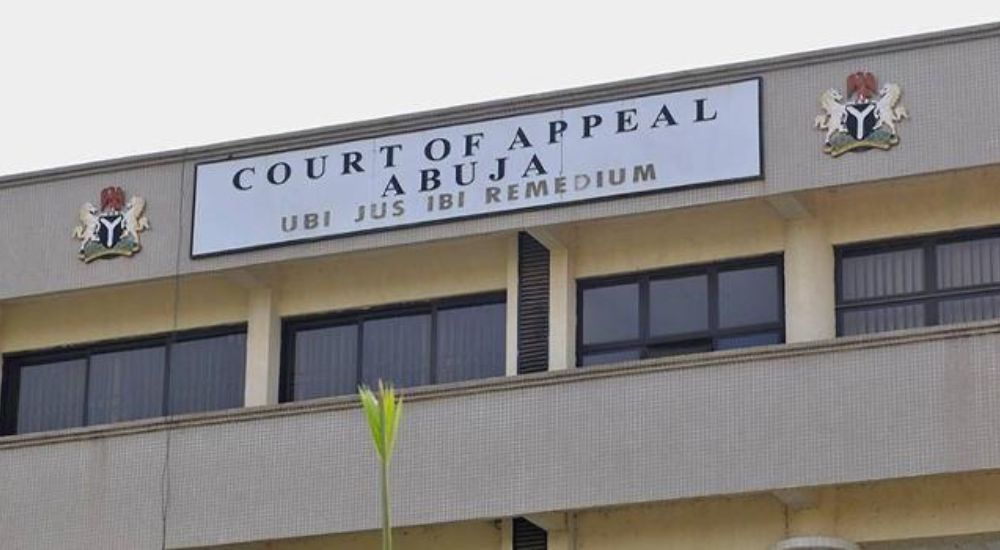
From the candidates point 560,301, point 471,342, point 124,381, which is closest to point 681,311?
point 560,301

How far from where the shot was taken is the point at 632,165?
3042cm

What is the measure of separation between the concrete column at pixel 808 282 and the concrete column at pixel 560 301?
2508 millimetres

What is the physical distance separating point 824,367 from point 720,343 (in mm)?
2129

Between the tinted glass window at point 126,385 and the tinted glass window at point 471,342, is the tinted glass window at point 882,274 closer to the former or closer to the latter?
the tinted glass window at point 471,342

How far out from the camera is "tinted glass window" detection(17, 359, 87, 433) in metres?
33.8

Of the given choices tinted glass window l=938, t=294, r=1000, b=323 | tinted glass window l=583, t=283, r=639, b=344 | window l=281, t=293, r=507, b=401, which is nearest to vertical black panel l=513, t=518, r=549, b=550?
window l=281, t=293, r=507, b=401

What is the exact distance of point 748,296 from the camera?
3067cm

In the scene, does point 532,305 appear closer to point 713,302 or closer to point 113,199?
point 713,302

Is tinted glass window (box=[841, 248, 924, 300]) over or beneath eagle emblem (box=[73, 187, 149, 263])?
beneath

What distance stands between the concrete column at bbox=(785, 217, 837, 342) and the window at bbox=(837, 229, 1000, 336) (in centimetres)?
20

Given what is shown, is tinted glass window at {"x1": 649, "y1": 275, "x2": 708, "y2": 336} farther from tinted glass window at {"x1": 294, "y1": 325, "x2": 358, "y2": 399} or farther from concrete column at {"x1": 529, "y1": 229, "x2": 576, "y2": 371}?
tinted glass window at {"x1": 294, "y1": 325, "x2": 358, "y2": 399}

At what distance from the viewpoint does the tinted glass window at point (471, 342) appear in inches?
1250

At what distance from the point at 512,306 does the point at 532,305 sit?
25 cm

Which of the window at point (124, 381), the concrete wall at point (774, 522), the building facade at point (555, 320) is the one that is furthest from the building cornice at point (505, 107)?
the concrete wall at point (774, 522)
